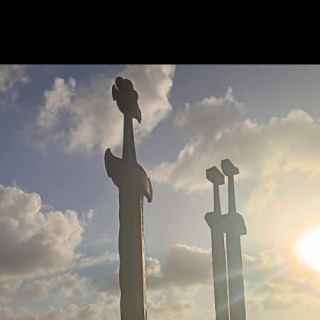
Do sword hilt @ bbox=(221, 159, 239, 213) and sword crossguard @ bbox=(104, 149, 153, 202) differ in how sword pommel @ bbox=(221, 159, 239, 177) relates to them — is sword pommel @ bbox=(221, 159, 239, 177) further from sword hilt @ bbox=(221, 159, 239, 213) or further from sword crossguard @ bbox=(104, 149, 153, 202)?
sword crossguard @ bbox=(104, 149, 153, 202)

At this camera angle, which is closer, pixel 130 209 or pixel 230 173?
pixel 130 209

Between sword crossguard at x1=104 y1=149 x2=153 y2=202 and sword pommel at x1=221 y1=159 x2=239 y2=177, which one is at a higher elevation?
sword pommel at x1=221 y1=159 x2=239 y2=177

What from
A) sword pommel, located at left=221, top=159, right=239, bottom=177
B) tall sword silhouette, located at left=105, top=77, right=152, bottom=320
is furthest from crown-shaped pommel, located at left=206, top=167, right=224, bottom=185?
tall sword silhouette, located at left=105, top=77, right=152, bottom=320

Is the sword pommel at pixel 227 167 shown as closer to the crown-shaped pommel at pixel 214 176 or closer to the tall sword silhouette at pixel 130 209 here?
Answer: the crown-shaped pommel at pixel 214 176

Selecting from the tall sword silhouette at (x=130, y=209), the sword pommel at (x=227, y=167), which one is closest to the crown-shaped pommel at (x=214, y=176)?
the sword pommel at (x=227, y=167)

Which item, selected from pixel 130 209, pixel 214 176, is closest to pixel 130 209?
pixel 130 209

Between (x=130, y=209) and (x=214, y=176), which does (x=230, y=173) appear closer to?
(x=214, y=176)

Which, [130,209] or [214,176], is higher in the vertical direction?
[214,176]

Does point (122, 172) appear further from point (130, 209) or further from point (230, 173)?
point (230, 173)

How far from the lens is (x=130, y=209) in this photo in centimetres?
1029

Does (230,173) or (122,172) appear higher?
(230,173)

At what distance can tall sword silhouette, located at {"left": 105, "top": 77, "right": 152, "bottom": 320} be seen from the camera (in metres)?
9.80

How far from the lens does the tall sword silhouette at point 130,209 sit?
980 centimetres
